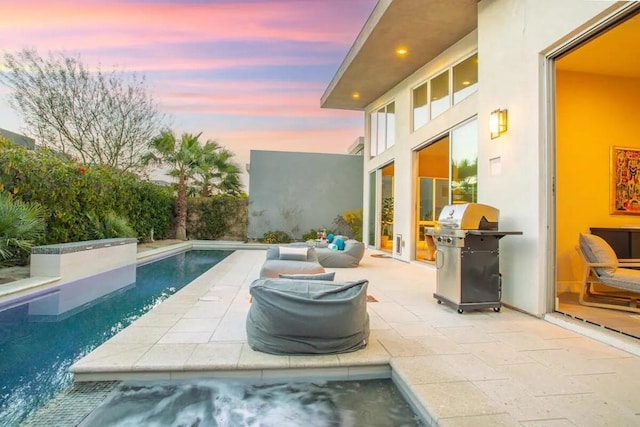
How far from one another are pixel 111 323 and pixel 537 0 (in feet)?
20.9

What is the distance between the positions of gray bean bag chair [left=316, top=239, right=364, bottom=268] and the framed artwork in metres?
4.66

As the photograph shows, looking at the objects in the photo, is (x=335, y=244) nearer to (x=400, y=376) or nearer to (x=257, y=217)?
(x=400, y=376)

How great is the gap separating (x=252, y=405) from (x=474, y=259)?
314cm

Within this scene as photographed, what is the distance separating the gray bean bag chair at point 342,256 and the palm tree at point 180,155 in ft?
27.0

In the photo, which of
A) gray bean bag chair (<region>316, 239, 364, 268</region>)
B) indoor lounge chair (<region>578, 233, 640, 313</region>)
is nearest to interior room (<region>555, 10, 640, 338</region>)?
indoor lounge chair (<region>578, 233, 640, 313</region>)

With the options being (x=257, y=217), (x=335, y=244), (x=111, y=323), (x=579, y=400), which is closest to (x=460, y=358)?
(x=579, y=400)

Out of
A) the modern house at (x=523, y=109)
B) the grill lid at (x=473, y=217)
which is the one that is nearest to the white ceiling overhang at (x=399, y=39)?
the modern house at (x=523, y=109)

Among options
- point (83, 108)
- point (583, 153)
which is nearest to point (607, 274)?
point (583, 153)

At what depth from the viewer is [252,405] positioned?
2.25 meters

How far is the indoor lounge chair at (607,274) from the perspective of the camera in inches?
158

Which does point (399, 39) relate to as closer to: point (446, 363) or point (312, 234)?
point (446, 363)

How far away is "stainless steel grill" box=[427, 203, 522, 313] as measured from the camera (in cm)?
415

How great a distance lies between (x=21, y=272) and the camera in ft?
20.5

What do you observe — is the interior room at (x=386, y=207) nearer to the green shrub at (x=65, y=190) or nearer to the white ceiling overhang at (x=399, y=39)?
the white ceiling overhang at (x=399, y=39)
